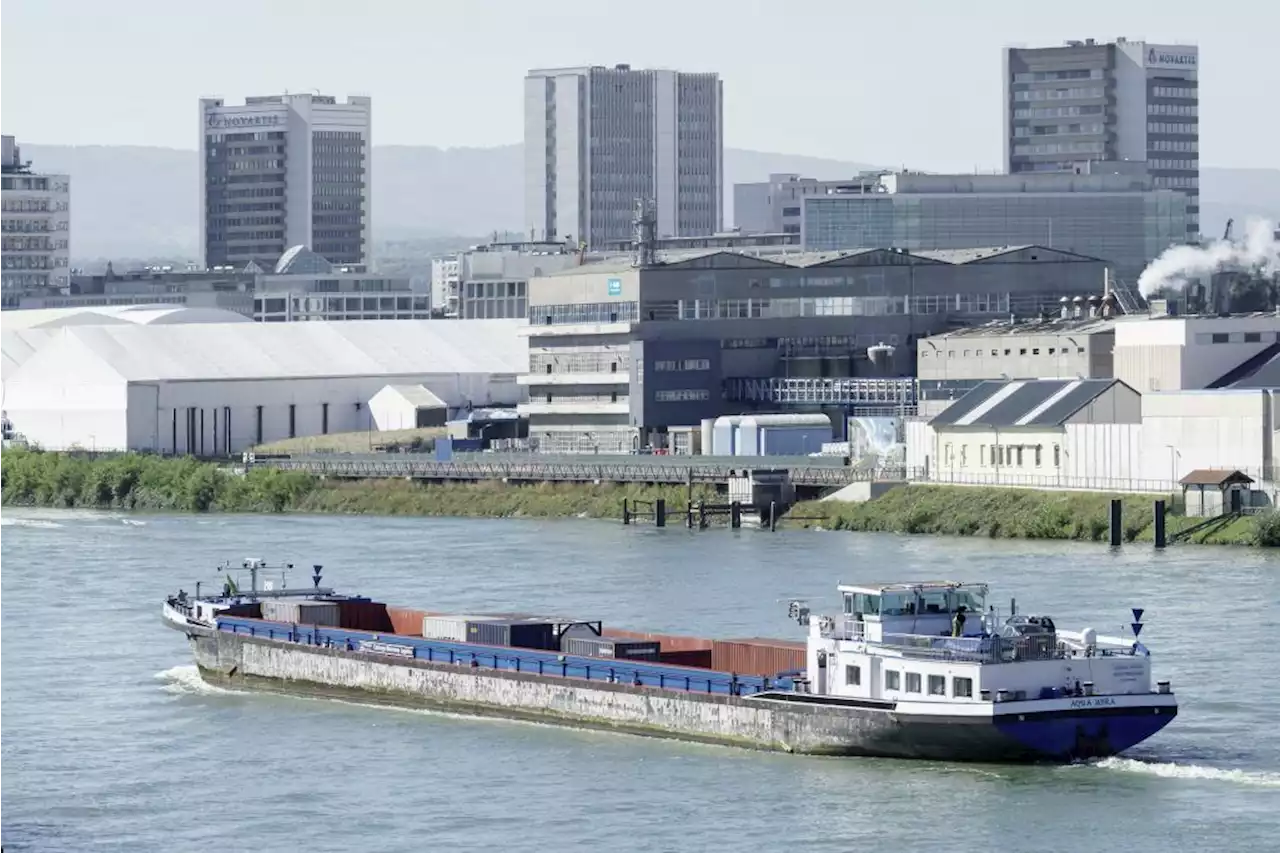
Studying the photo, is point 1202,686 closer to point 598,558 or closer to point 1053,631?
point 1053,631

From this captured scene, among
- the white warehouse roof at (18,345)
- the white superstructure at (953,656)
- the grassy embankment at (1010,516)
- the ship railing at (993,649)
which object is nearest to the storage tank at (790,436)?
the grassy embankment at (1010,516)

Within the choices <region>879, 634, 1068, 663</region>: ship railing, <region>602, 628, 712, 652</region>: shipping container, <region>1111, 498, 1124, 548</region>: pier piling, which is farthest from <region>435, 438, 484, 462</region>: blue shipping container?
<region>879, 634, 1068, 663</region>: ship railing

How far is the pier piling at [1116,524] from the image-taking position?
2825 inches

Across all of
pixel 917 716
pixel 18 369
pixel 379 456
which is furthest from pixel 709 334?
pixel 917 716

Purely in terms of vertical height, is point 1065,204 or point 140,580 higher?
point 1065,204

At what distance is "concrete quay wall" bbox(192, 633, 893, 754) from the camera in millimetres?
41312

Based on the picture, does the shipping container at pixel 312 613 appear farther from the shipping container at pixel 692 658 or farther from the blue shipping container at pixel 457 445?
the blue shipping container at pixel 457 445

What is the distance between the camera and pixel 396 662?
48312 mm

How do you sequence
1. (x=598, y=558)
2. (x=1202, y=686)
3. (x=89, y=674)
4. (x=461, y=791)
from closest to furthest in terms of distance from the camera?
(x=461, y=791), (x=1202, y=686), (x=89, y=674), (x=598, y=558)

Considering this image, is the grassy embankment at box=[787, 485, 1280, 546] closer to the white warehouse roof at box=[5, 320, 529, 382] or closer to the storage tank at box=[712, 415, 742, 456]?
the storage tank at box=[712, 415, 742, 456]

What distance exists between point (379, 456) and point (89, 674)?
4929 centimetres

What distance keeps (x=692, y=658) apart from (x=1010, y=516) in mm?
30917

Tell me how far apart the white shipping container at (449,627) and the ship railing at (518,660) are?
542mm

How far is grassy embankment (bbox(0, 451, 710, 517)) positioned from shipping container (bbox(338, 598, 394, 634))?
34857mm
